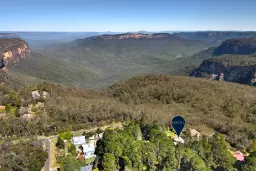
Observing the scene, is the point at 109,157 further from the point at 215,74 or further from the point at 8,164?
the point at 215,74

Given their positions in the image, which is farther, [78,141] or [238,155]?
[78,141]

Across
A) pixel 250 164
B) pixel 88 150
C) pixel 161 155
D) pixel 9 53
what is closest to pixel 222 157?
pixel 250 164

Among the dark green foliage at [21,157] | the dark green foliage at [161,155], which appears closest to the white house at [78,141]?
the dark green foliage at [21,157]

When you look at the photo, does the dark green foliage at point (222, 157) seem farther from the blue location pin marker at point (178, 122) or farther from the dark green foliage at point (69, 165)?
the dark green foliage at point (69, 165)

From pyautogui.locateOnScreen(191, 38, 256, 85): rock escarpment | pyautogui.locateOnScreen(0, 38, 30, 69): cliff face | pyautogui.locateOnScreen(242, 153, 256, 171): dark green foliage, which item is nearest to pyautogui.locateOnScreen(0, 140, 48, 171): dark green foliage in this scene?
pyautogui.locateOnScreen(242, 153, 256, 171): dark green foliage

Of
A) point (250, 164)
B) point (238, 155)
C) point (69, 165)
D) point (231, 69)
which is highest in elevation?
point (250, 164)

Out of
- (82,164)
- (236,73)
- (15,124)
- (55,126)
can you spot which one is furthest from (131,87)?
(236,73)

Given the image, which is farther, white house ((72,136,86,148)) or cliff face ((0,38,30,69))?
cliff face ((0,38,30,69))

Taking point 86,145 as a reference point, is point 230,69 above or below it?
below

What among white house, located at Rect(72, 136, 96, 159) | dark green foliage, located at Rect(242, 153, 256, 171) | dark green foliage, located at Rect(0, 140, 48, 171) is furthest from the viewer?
white house, located at Rect(72, 136, 96, 159)

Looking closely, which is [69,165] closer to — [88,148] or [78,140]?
[88,148]

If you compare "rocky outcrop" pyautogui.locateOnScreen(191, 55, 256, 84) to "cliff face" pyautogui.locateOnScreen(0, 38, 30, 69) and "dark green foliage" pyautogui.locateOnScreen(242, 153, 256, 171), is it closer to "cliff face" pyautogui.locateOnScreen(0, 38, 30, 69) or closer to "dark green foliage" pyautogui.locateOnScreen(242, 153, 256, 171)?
"dark green foliage" pyautogui.locateOnScreen(242, 153, 256, 171)
